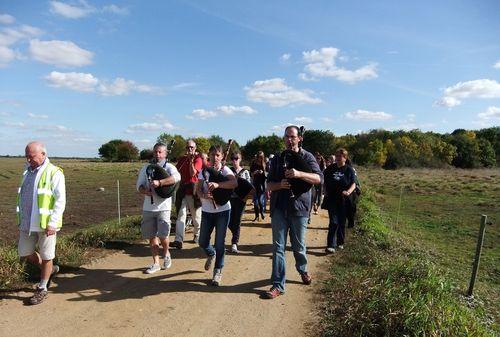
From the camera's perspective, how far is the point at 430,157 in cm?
6869

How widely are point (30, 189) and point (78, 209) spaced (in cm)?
1562

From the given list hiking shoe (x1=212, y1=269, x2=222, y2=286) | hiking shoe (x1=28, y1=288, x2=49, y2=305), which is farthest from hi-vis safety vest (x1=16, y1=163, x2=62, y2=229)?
hiking shoe (x1=212, y1=269, x2=222, y2=286)

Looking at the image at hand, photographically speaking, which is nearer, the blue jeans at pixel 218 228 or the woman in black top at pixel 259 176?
the blue jeans at pixel 218 228

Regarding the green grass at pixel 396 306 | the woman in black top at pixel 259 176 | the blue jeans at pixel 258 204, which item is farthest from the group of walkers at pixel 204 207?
the woman in black top at pixel 259 176

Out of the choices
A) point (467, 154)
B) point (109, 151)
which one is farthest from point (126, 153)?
point (467, 154)

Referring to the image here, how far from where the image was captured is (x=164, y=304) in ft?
18.0

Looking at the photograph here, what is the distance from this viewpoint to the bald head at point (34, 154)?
17.7 ft

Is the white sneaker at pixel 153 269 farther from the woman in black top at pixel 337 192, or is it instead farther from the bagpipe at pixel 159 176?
the woman in black top at pixel 337 192

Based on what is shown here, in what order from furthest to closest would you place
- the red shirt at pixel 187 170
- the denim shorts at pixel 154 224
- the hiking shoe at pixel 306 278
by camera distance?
the red shirt at pixel 187 170 → the denim shorts at pixel 154 224 → the hiking shoe at pixel 306 278

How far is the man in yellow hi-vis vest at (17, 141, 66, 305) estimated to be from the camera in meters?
5.36

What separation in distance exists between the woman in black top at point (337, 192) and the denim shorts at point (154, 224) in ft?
11.1

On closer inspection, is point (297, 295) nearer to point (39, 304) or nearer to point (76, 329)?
point (76, 329)

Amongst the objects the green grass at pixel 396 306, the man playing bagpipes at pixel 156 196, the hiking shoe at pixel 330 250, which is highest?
the man playing bagpipes at pixel 156 196

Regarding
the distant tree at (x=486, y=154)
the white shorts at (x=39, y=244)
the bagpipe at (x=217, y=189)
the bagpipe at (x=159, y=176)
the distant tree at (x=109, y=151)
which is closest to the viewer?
the white shorts at (x=39, y=244)
